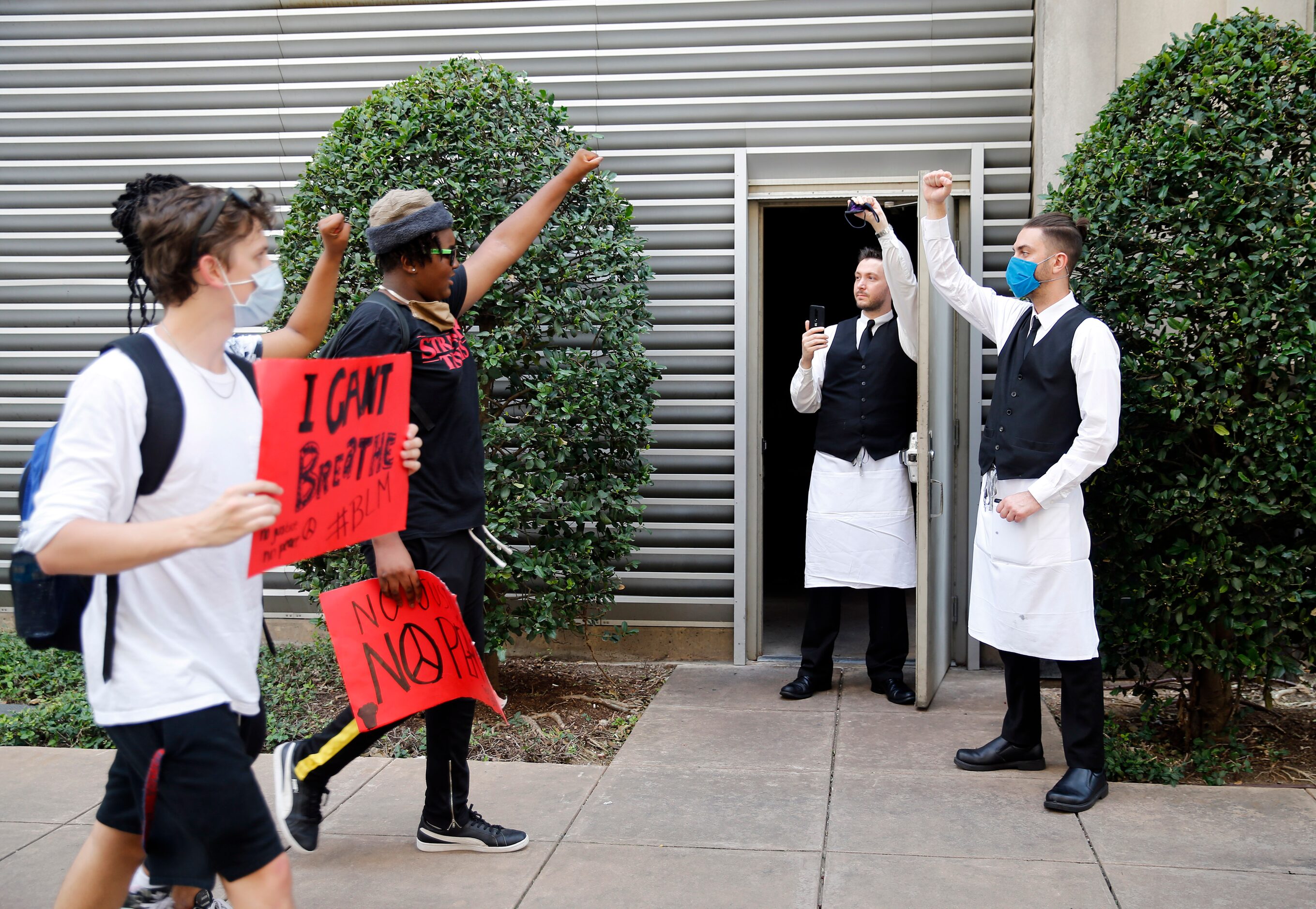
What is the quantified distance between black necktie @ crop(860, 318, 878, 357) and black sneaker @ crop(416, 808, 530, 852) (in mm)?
2950

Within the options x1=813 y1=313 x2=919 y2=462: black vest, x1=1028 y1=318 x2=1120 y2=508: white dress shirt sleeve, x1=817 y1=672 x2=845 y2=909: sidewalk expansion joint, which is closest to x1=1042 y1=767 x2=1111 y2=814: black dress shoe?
x1=817 y1=672 x2=845 y2=909: sidewalk expansion joint

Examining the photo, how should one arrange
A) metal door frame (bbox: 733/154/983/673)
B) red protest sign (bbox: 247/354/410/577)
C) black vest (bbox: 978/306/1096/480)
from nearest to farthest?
red protest sign (bbox: 247/354/410/577), black vest (bbox: 978/306/1096/480), metal door frame (bbox: 733/154/983/673)

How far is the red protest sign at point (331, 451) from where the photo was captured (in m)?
2.49

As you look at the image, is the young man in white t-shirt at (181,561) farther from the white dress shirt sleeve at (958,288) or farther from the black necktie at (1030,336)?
the white dress shirt sleeve at (958,288)

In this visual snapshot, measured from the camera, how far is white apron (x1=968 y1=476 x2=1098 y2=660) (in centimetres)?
421

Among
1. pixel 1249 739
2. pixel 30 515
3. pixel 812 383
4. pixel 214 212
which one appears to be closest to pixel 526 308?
pixel 812 383

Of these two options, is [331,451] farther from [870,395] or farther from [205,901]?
[870,395]

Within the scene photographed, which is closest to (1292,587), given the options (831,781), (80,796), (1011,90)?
(831,781)

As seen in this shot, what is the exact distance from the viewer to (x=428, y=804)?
3.74 meters

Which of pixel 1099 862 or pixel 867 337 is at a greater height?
pixel 867 337

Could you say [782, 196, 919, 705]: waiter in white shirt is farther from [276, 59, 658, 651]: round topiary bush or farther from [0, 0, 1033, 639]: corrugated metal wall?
[276, 59, 658, 651]: round topiary bush

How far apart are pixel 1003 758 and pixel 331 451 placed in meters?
3.09

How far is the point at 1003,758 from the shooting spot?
4.54m

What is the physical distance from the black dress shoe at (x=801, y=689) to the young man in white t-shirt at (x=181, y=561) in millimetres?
3544
